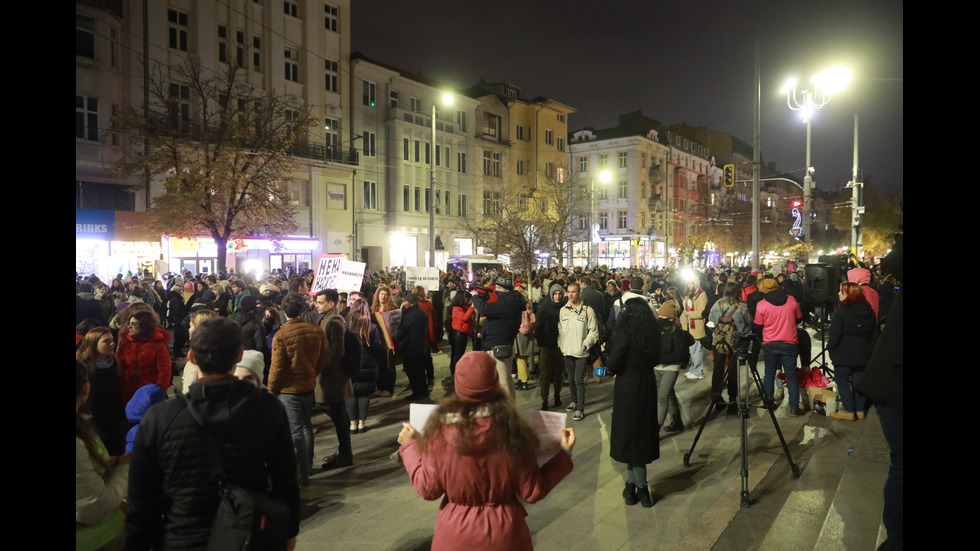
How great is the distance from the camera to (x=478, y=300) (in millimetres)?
12109

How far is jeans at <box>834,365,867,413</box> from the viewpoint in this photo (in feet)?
25.7

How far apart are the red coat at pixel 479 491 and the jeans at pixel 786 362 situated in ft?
22.5

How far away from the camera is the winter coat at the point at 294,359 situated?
19.1 feet

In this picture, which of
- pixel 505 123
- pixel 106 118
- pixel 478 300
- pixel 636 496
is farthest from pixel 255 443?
pixel 505 123

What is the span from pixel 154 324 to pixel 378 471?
8.92ft

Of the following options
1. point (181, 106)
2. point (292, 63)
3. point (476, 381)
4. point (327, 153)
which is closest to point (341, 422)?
point (476, 381)

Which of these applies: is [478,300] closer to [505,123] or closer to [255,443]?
[255,443]

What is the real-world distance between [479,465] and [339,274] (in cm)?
820

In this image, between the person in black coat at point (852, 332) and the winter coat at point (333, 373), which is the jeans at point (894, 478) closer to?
the person in black coat at point (852, 332)

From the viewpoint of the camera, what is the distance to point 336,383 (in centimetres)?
664

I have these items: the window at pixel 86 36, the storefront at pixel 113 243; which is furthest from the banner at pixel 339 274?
the window at pixel 86 36

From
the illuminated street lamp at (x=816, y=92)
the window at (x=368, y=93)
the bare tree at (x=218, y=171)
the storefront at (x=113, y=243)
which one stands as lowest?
the storefront at (x=113, y=243)

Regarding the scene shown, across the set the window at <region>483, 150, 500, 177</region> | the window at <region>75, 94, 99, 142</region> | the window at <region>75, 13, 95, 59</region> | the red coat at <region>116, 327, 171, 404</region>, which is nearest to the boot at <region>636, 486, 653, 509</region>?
the red coat at <region>116, 327, 171, 404</region>

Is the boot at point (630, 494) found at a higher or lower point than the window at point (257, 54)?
lower
